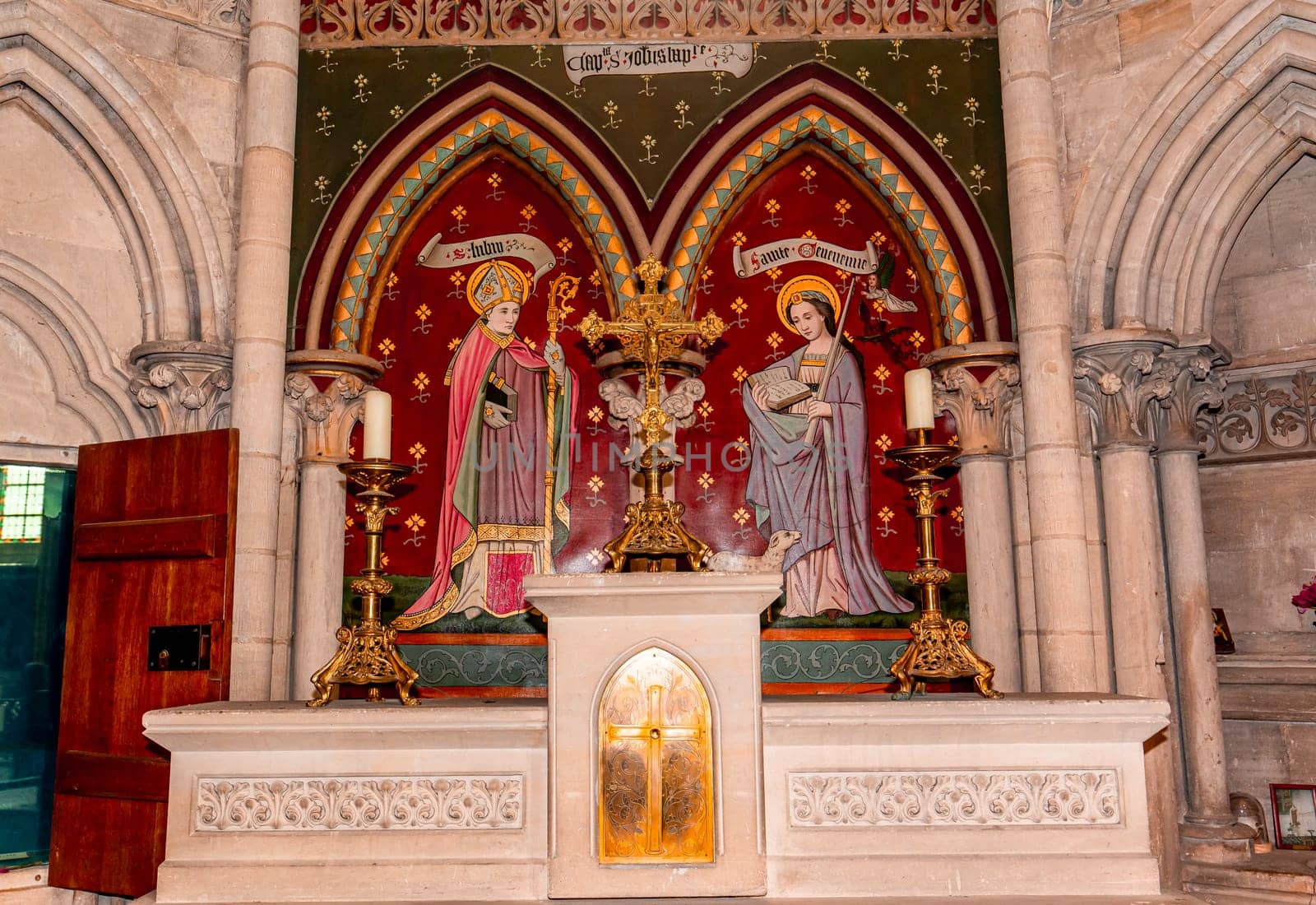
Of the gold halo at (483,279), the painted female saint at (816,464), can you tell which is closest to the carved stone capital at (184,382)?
the gold halo at (483,279)

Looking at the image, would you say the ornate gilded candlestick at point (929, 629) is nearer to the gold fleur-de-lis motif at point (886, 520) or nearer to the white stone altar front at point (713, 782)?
the white stone altar front at point (713, 782)

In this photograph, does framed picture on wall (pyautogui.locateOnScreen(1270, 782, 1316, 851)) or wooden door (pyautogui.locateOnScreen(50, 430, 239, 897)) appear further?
framed picture on wall (pyautogui.locateOnScreen(1270, 782, 1316, 851))

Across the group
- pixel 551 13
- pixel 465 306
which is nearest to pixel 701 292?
pixel 465 306

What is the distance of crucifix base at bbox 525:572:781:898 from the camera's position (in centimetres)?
433

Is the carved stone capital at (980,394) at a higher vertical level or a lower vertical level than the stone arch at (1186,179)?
lower

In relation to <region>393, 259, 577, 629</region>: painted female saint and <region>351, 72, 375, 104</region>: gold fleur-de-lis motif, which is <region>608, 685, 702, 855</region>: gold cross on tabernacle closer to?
<region>393, 259, 577, 629</region>: painted female saint

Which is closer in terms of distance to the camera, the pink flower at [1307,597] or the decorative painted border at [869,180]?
the pink flower at [1307,597]

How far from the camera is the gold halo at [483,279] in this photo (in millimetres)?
7422

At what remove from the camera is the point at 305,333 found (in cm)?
708

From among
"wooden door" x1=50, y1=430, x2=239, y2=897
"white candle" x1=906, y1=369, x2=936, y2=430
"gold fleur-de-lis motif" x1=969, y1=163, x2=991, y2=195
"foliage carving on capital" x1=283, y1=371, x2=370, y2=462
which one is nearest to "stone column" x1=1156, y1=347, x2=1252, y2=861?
"gold fleur-de-lis motif" x1=969, y1=163, x2=991, y2=195

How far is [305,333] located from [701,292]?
7.86 ft

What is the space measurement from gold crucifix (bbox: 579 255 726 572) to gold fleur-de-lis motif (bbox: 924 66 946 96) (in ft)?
9.66

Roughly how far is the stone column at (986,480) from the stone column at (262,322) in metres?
3.75

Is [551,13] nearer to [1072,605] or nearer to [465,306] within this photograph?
[465,306]
